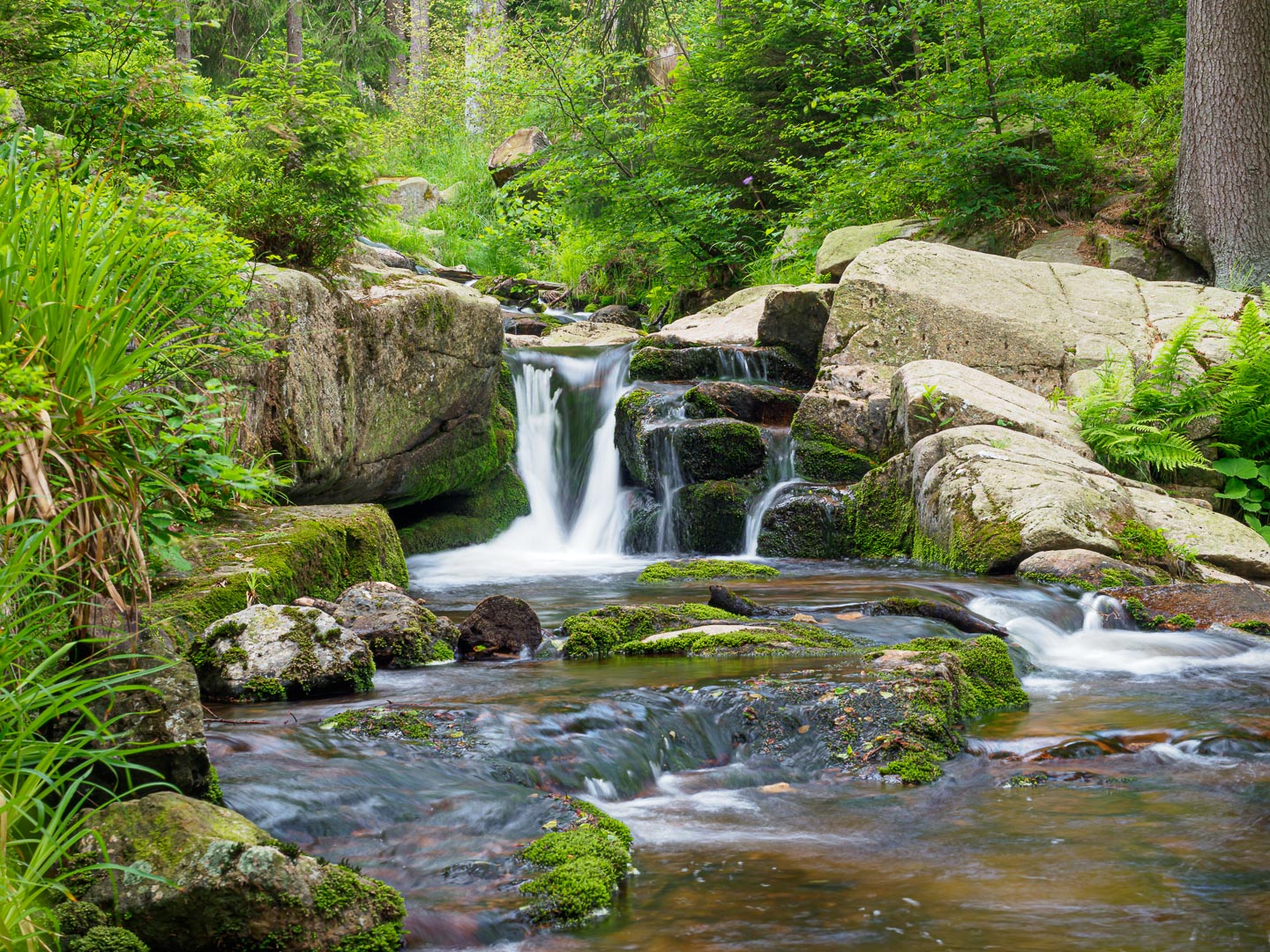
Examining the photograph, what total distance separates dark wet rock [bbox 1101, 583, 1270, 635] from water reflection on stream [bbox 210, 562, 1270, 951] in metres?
1.34

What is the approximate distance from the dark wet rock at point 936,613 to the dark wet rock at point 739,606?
56 cm

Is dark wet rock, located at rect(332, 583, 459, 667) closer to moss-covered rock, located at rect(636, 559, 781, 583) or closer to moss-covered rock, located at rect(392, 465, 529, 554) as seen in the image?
moss-covered rock, located at rect(636, 559, 781, 583)

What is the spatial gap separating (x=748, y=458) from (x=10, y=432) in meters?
9.09

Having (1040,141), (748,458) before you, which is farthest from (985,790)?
(1040,141)

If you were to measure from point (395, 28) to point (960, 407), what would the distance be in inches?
1022

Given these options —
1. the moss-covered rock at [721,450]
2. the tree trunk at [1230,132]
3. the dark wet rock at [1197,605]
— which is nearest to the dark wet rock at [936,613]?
the dark wet rock at [1197,605]

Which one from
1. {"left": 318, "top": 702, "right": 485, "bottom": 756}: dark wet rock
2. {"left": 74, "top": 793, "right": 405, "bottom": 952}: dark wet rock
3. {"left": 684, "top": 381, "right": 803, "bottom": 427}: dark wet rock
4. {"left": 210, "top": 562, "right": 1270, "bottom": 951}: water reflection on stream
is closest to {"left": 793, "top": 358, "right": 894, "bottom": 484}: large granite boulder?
{"left": 684, "top": 381, "right": 803, "bottom": 427}: dark wet rock

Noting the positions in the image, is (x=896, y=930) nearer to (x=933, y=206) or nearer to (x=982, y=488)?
(x=982, y=488)

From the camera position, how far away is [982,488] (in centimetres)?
877

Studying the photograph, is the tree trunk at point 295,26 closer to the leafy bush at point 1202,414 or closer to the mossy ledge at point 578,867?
the leafy bush at point 1202,414

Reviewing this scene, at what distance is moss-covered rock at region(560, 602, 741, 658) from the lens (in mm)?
6074

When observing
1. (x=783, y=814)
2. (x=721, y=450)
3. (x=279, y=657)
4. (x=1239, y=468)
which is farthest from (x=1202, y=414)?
(x=279, y=657)

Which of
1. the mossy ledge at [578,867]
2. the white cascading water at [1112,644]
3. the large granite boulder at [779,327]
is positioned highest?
the large granite boulder at [779,327]

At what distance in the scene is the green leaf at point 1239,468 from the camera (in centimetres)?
1009
